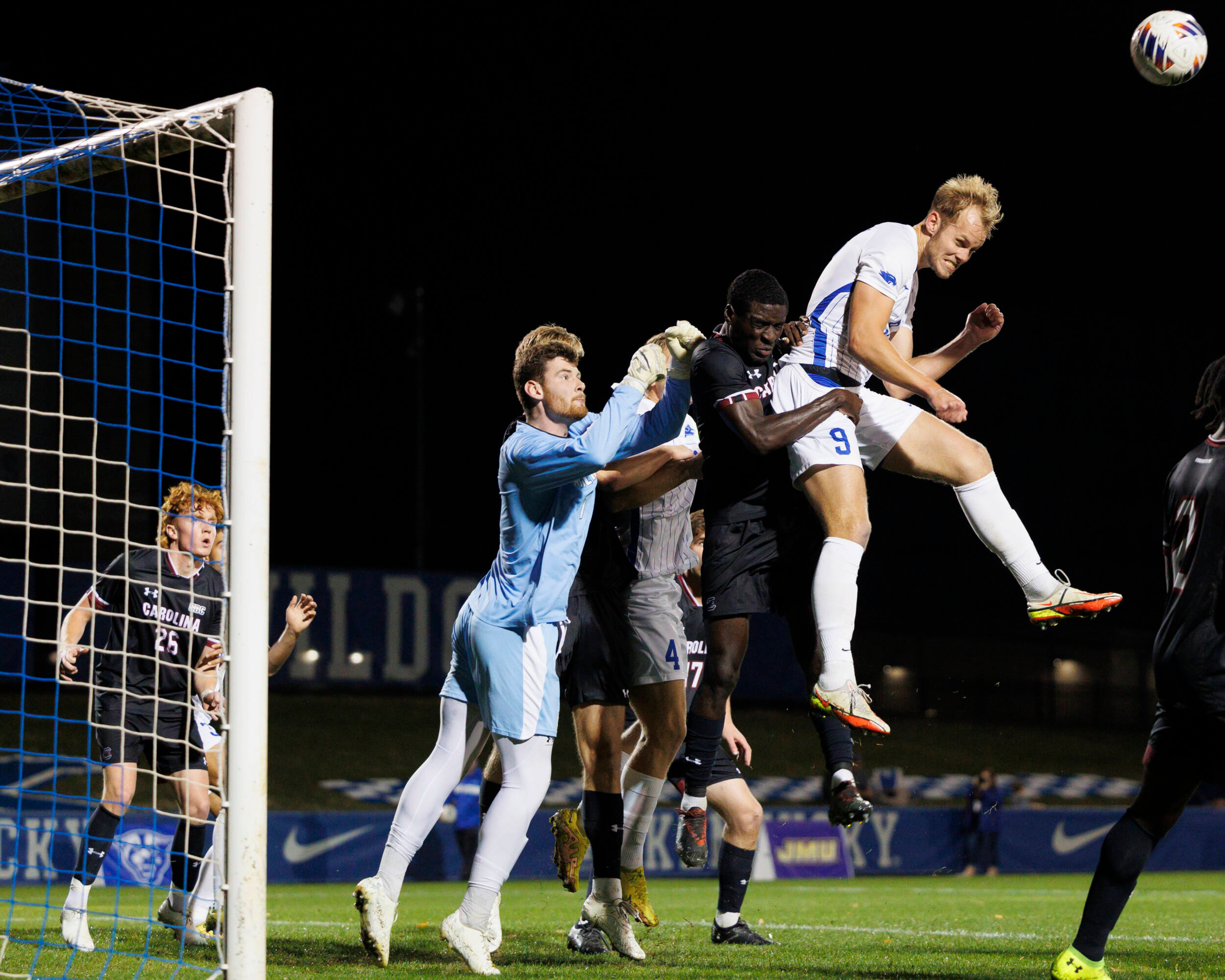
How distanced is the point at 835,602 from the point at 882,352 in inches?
41.1

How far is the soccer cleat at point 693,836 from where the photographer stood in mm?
5773

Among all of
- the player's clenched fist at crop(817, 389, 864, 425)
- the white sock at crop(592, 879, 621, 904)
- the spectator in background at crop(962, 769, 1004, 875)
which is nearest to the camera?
the player's clenched fist at crop(817, 389, 864, 425)

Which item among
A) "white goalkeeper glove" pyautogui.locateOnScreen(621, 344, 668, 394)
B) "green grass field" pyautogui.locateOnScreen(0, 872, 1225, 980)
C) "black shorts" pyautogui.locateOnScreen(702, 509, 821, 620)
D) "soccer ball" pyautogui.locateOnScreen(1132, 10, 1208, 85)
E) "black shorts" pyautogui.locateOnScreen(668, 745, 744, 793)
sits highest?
"soccer ball" pyautogui.locateOnScreen(1132, 10, 1208, 85)

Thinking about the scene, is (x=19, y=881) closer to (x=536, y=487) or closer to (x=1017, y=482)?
(x=536, y=487)

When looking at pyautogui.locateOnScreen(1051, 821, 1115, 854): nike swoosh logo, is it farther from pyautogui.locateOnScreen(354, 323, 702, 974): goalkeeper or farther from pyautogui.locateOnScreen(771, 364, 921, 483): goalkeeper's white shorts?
pyautogui.locateOnScreen(354, 323, 702, 974): goalkeeper

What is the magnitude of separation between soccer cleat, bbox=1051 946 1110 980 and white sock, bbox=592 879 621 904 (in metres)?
1.98

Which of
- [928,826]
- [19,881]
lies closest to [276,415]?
[19,881]

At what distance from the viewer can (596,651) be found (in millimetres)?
6258

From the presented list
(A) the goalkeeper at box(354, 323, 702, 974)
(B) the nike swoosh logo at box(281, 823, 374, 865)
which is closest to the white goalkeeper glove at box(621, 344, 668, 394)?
(A) the goalkeeper at box(354, 323, 702, 974)

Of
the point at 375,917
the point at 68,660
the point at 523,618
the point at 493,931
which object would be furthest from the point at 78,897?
the point at 523,618

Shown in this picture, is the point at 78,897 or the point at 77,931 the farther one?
the point at 78,897

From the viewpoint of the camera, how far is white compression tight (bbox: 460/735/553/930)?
16.4ft

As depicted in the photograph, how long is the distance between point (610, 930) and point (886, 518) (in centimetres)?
2278

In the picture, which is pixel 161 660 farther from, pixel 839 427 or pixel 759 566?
pixel 839 427
